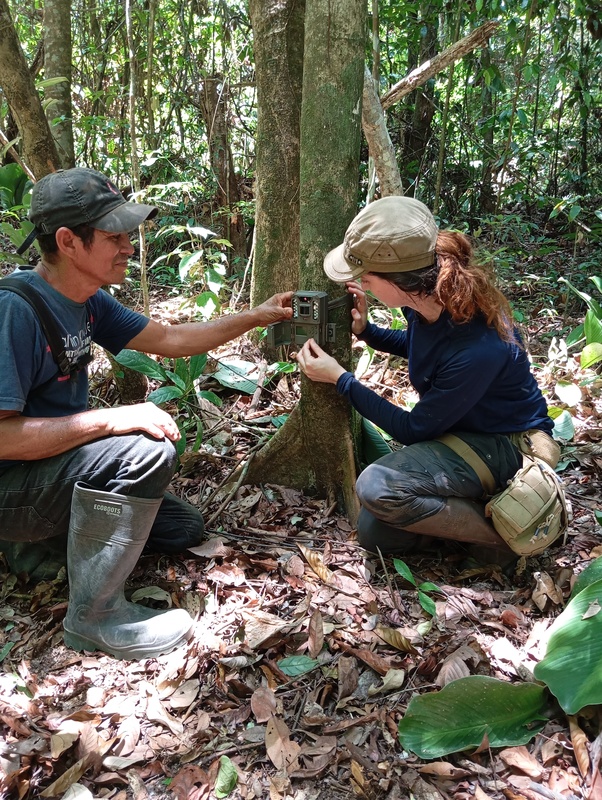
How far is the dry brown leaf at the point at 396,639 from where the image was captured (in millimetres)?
2363

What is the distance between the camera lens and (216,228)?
7707 mm

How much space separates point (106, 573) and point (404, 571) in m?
1.25

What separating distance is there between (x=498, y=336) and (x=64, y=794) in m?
2.29

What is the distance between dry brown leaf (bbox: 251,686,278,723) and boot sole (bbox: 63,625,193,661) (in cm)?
41

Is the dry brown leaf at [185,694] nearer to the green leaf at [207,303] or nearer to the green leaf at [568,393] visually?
the green leaf at [568,393]

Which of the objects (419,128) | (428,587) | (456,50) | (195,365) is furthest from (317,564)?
(419,128)

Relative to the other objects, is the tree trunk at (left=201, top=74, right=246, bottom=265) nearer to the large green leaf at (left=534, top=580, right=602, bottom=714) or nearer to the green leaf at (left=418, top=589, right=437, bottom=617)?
the green leaf at (left=418, top=589, right=437, bottom=617)

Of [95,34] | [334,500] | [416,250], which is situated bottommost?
[334,500]

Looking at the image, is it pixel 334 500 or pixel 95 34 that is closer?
pixel 334 500

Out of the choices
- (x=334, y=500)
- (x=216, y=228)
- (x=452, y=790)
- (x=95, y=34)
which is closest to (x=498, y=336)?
(x=334, y=500)

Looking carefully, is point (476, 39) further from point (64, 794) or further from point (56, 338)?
point (64, 794)

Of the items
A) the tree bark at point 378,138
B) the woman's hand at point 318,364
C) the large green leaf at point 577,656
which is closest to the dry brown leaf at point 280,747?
the large green leaf at point 577,656

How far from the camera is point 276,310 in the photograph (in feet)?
9.98

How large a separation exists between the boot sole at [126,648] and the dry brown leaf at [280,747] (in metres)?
0.53
